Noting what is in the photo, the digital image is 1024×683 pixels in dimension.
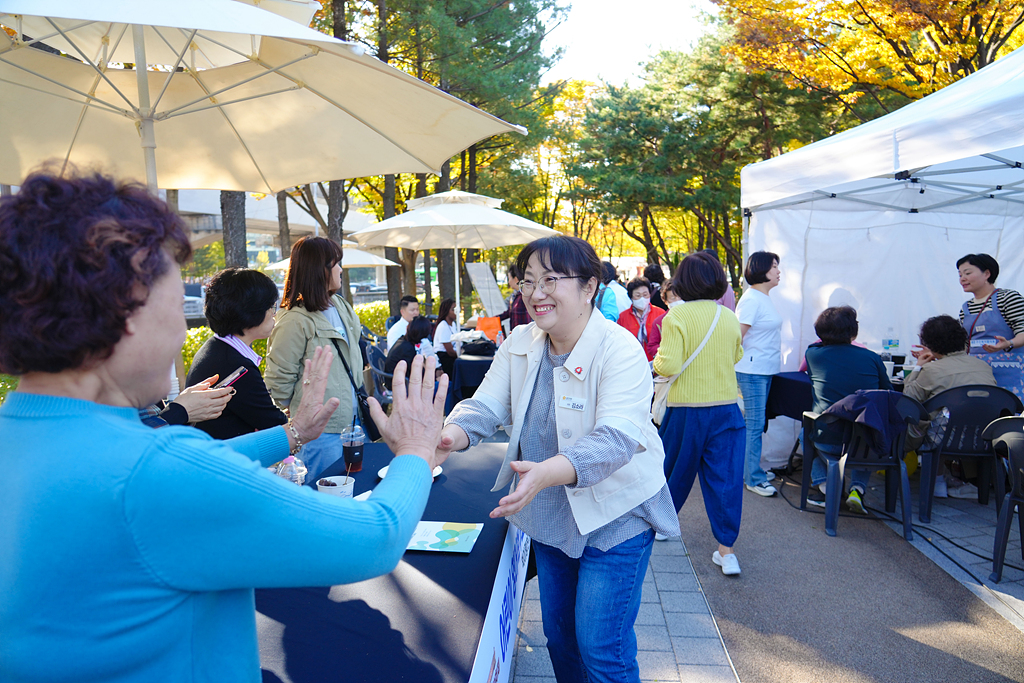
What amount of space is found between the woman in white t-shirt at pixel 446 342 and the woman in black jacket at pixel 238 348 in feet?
15.5

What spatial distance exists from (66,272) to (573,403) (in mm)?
1452

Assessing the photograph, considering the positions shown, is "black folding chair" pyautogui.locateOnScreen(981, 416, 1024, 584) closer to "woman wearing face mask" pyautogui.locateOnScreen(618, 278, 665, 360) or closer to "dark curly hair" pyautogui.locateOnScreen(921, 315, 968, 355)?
"dark curly hair" pyautogui.locateOnScreen(921, 315, 968, 355)

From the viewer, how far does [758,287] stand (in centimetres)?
516

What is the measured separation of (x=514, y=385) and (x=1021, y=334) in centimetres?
484

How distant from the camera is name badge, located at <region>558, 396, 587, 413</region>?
6.53 ft

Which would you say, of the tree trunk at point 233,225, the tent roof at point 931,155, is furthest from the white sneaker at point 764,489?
the tree trunk at point 233,225

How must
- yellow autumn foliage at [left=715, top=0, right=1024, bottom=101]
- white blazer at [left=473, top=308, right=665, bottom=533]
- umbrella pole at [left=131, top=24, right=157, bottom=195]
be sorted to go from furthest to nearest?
yellow autumn foliage at [left=715, top=0, right=1024, bottom=101] → umbrella pole at [left=131, top=24, right=157, bottom=195] → white blazer at [left=473, top=308, right=665, bottom=533]

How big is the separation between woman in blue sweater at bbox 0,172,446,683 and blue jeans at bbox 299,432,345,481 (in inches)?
88.5

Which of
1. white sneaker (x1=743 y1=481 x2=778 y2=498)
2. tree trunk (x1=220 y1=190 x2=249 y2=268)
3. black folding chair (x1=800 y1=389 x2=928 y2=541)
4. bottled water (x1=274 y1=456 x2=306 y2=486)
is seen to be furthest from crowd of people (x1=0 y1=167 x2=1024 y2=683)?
tree trunk (x1=220 y1=190 x2=249 y2=268)

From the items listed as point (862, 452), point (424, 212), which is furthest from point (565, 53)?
point (862, 452)

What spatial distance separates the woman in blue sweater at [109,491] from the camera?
79 cm

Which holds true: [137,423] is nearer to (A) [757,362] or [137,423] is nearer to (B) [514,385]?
(B) [514,385]

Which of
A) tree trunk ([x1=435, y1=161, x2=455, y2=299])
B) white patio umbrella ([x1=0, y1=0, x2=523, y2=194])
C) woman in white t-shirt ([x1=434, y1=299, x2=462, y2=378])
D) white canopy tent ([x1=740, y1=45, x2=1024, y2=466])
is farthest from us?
tree trunk ([x1=435, y1=161, x2=455, y2=299])

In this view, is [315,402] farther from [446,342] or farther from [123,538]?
[446,342]
